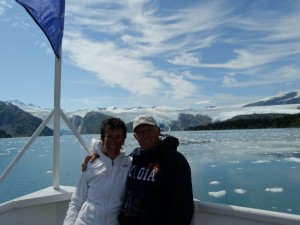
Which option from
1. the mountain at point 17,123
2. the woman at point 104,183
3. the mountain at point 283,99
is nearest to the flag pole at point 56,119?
the woman at point 104,183

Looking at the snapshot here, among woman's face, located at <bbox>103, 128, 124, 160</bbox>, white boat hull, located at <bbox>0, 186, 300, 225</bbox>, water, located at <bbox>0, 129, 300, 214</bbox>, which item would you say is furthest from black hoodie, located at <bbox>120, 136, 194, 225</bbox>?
water, located at <bbox>0, 129, 300, 214</bbox>

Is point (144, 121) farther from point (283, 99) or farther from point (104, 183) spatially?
point (283, 99)

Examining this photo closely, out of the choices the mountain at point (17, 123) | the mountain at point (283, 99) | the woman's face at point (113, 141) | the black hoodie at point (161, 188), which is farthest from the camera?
the mountain at point (283, 99)

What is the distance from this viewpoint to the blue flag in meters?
1.93

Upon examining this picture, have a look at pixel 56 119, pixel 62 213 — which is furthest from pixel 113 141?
pixel 62 213

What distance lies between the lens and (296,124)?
56.0m

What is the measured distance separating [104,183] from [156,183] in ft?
1.02

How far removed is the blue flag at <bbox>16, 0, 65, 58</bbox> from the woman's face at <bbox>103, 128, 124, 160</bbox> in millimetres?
854

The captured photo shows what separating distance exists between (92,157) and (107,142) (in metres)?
0.15

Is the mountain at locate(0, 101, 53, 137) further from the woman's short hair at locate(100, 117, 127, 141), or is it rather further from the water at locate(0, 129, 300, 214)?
the woman's short hair at locate(100, 117, 127, 141)

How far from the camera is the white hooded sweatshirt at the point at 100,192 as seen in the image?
1516mm

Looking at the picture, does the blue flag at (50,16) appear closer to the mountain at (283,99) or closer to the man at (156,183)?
the man at (156,183)

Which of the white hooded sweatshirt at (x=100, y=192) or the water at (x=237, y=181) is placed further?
the water at (x=237, y=181)

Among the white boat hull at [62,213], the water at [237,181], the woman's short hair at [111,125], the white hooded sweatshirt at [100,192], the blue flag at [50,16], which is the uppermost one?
the blue flag at [50,16]
